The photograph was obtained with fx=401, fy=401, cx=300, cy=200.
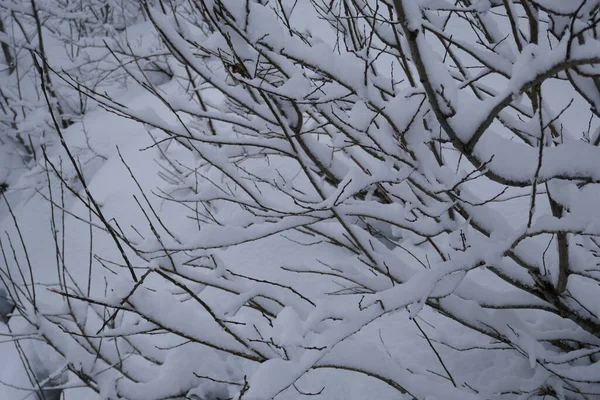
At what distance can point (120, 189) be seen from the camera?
4.70 metres

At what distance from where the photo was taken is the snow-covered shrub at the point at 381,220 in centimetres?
112

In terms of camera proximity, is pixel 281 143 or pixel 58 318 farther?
pixel 58 318

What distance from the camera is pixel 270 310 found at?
73.9 inches

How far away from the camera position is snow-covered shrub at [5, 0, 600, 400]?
1.12 m

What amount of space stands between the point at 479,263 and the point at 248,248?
2195 millimetres

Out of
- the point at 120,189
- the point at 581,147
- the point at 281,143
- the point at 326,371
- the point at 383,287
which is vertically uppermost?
the point at 120,189

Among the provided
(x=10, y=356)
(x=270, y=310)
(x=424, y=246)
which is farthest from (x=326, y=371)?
(x=10, y=356)

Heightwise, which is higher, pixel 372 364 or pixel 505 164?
pixel 505 164

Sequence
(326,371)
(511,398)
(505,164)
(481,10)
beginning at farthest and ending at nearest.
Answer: (326,371), (511,398), (481,10), (505,164)

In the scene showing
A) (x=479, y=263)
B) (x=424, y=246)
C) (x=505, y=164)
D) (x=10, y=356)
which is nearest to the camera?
(x=505, y=164)

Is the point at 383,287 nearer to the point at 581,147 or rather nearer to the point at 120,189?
the point at 581,147

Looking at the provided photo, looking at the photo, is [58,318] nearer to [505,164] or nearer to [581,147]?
[505,164]

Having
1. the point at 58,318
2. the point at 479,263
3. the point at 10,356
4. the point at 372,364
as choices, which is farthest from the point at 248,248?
the point at 10,356

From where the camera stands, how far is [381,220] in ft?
5.76
